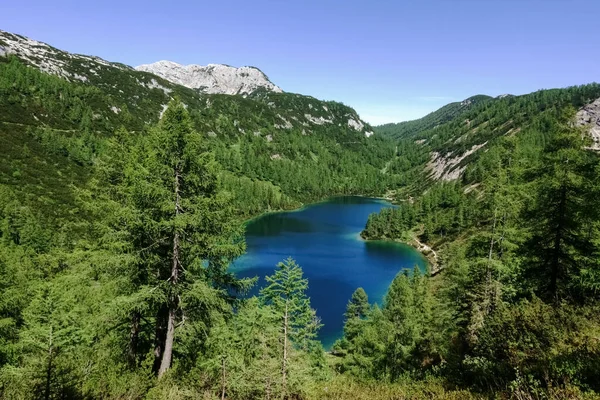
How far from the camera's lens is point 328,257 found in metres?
94.8

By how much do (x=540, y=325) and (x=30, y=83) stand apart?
22348 cm

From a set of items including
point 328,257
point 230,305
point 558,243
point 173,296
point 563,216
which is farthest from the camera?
point 328,257

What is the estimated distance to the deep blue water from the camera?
66.4 meters

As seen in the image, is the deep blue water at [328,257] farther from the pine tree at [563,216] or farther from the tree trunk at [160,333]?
the tree trunk at [160,333]

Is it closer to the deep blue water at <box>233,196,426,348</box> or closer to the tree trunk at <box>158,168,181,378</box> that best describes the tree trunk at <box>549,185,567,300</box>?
the tree trunk at <box>158,168,181,378</box>

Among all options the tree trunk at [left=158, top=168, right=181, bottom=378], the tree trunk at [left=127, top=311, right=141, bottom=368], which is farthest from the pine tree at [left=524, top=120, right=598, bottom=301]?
the tree trunk at [left=127, top=311, right=141, bottom=368]

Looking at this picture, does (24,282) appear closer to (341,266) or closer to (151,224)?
(151,224)

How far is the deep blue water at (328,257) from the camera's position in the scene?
66375 mm

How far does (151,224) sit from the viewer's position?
12.3 meters

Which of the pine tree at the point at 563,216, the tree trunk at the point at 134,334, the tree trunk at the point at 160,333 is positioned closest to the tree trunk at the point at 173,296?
the tree trunk at the point at 160,333

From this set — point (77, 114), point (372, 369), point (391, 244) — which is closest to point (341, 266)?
point (391, 244)

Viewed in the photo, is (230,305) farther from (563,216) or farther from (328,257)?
(328,257)

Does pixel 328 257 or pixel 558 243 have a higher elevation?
pixel 558 243

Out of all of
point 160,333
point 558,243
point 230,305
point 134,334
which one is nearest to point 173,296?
point 230,305
